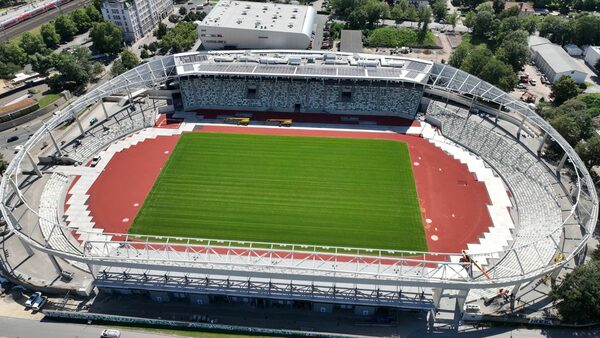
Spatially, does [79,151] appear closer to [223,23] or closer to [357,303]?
[223,23]

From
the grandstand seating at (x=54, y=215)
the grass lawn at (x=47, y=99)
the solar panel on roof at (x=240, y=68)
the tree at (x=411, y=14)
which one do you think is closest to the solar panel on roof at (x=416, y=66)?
the solar panel on roof at (x=240, y=68)

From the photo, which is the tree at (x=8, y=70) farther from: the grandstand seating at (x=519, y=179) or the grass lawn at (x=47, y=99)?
the grandstand seating at (x=519, y=179)

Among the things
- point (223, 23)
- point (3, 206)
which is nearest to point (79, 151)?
point (3, 206)

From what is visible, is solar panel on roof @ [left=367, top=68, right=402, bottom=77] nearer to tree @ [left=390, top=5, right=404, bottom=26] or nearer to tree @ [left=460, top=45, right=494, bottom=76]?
tree @ [left=460, top=45, right=494, bottom=76]

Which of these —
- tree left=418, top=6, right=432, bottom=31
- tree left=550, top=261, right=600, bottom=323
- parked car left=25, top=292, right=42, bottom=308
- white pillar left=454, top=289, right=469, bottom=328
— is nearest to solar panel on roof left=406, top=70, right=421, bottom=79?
white pillar left=454, top=289, right=469, bottom=328

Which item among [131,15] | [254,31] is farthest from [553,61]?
[131,15]

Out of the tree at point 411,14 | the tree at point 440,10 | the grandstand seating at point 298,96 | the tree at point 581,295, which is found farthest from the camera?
the tree at point 440,10

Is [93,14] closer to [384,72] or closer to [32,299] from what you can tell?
[384,72]
